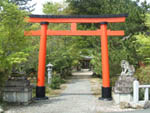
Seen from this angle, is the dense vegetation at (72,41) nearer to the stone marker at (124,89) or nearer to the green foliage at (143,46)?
the green foliage at (143,46)

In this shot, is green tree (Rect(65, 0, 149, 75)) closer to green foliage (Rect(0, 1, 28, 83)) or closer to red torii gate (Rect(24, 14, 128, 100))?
red torii gate (Rect(24, 14, 128, 100))

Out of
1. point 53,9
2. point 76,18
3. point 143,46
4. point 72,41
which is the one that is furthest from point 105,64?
point 53,9

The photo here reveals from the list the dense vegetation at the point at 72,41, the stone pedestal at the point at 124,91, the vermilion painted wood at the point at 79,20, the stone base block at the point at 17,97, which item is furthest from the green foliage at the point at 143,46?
the stone base block at the point at 17,97

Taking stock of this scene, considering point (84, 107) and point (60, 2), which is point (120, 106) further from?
point (60, 2)

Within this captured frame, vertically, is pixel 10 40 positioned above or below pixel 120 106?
above

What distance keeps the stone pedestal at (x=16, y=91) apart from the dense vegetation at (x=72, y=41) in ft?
1.53

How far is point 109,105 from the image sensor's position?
8680 millimetres

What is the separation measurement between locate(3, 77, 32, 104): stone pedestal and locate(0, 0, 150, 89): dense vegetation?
1.53 feet

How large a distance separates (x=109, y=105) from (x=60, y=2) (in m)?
28.1

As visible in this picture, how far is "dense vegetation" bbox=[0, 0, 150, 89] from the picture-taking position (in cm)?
831

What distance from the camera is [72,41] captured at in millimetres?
23656

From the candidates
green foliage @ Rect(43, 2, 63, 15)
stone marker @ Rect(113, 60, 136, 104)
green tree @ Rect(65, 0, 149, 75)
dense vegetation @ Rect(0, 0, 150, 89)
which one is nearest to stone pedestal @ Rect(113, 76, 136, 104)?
stone marker @ Rect(113, 60, 136, 104)

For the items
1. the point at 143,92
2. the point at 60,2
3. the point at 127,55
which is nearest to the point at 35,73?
the point at 127,55

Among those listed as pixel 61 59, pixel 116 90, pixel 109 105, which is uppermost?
pixel 61 59
